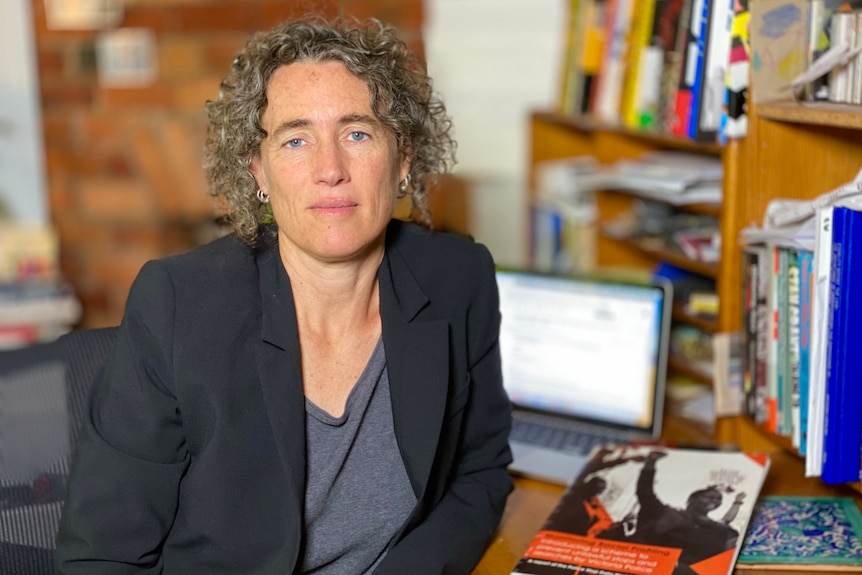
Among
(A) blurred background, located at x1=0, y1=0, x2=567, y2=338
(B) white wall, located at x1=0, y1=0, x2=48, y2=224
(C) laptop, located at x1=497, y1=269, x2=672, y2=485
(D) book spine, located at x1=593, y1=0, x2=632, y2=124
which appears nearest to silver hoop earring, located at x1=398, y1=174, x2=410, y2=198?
(C) laptop, located at x1=497, y1=269, x2=672, y2=485

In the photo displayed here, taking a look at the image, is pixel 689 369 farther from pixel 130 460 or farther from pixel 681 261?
pixel 130 460

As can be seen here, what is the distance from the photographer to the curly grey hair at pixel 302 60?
125 cm

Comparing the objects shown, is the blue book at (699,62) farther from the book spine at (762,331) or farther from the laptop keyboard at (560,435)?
the laptop keyboard at (560,435)

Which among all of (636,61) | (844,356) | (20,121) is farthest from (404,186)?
(20,121)

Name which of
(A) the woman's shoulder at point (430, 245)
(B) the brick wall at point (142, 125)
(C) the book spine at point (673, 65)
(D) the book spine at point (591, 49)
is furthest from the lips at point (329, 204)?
(B) the brick wall at point (142, 125)

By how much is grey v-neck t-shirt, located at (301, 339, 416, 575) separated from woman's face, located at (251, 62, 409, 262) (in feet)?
0.64

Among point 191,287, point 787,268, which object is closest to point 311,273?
point 191,287

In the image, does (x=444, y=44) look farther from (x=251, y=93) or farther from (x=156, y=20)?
(x=251, y=93)

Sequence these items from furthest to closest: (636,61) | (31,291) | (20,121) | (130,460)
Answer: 1. (20,121)
2. (31,291)
3. (636,61)
4. (130,460)

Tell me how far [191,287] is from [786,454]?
1.00 metres

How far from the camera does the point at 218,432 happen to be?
1.18 meters

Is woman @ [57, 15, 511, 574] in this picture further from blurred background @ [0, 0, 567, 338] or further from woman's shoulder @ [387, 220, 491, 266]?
blurred background @ [0, 0, 567, 338]

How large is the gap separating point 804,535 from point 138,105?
226cm

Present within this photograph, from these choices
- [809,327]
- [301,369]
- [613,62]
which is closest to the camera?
[301,369]
